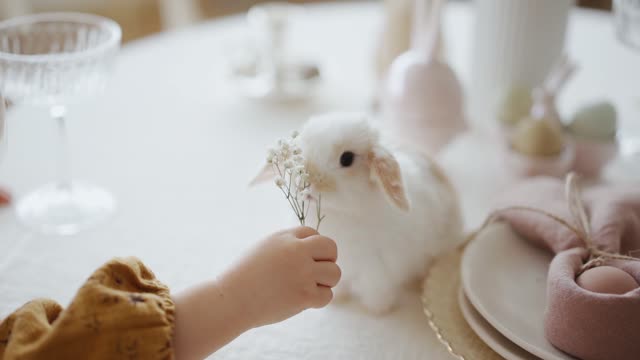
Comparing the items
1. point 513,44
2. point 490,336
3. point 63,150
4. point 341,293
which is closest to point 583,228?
point 490,336

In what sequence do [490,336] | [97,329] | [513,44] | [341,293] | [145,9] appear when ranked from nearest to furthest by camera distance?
[97,329]
[490,336]
[341,293]
[513,44]
[145,9]

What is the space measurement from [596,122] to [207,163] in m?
0.55

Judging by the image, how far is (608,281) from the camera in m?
0.54

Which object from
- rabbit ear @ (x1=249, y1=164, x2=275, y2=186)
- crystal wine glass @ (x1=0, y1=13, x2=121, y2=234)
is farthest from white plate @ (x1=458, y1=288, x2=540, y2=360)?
crystal wine glass @ (x1=0, y1=13, x2=121, y2=234)

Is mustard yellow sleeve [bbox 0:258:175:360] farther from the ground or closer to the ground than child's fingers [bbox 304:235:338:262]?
closer to the ground

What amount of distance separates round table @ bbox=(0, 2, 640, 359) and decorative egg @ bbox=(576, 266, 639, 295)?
0.49 feet

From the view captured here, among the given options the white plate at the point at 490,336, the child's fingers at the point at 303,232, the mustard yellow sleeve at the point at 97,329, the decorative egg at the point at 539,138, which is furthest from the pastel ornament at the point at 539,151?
the mustard yellow sleeve at the point at 97,329

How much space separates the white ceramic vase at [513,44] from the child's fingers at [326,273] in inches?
18.2

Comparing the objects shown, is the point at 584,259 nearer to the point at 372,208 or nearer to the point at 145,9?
the point at 372,208

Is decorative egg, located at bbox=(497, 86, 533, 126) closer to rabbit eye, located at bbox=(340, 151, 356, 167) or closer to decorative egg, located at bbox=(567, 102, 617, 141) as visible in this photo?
decorative egg, located at bbox=(567, 102, 617, 141)

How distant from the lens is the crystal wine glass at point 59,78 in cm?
75

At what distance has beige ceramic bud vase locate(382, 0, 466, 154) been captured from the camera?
84cm

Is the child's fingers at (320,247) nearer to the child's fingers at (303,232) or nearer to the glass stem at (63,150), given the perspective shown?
the child's fingers at (303,232)

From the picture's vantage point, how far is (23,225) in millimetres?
803
